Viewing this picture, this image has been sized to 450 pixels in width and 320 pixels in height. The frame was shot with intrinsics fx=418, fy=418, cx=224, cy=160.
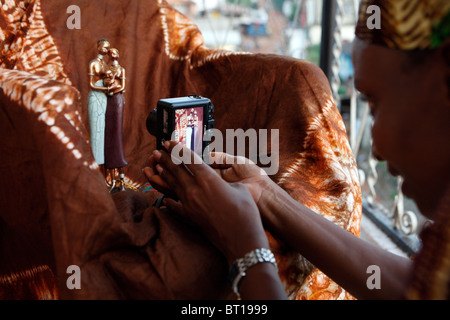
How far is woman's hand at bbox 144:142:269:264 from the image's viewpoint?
602mm

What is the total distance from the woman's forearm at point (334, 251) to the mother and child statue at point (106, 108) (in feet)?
1.21

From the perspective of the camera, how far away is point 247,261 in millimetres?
581

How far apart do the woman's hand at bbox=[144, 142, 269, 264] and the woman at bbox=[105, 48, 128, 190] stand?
25 centimetres

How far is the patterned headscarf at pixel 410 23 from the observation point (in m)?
0.44

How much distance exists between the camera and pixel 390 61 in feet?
1.63

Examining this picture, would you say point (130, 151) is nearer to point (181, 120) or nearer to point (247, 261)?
point (181, 120)

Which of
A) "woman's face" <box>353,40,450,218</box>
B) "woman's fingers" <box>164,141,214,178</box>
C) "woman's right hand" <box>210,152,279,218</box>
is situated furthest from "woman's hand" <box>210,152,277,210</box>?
"woman's face" <box>353,40,450,218</box>

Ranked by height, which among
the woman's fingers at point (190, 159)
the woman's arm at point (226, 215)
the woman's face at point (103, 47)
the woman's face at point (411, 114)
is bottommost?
the woman's arm at point (226, 215)

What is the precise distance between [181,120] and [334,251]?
14.2 inches

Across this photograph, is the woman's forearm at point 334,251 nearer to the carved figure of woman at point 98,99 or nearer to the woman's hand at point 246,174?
the woman's hand at point 246,174

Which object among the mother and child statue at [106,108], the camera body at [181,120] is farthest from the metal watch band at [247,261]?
the mother and child statue at [106,108]

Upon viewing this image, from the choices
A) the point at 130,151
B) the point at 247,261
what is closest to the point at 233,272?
the point at 247,261
